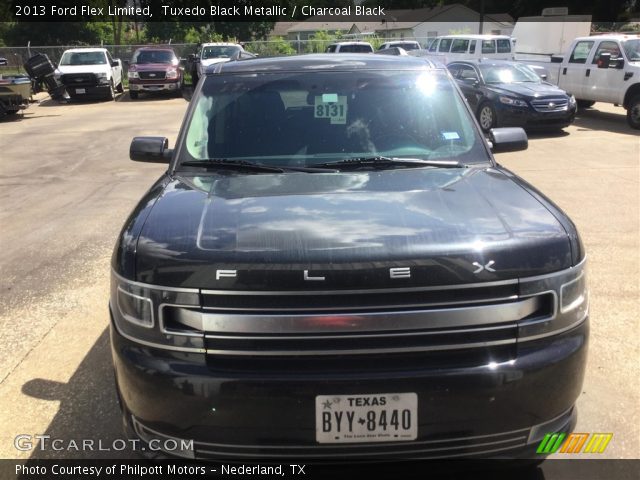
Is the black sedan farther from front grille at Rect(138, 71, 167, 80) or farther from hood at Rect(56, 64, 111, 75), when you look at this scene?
hood at Rect(56, 64, 111, 75)

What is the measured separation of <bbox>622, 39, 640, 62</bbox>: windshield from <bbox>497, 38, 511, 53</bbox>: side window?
8384 mm

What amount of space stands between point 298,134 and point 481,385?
1906 mm

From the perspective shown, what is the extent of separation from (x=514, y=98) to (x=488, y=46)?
979 cm

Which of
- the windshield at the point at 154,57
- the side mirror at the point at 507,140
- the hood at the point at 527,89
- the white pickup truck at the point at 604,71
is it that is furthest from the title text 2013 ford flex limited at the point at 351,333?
the windshield at the point at 154,57

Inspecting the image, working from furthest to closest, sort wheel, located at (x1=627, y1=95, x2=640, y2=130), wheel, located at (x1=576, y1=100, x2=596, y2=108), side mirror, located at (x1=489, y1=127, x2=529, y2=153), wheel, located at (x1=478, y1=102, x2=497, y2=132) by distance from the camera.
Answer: wheel, located at (x1=576, y1=100, x2=596, y2=108), wheel, located at (x1=627, y1=95, x2=640, y2=130), wheel, located at (x1=478, y1=102, x2=497, y2=132), side mirror, located at (x1=489, y1=127, x2=529, y2=153)

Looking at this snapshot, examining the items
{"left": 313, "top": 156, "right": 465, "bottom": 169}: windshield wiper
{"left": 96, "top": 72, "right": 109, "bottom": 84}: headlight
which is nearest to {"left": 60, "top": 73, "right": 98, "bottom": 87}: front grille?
{"left": 96, "top": 72, "right": 109, "bottom": 84}: headlight

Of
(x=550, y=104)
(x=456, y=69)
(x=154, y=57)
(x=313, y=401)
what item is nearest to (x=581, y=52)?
(x=456, y=69)

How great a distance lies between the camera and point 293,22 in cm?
7412

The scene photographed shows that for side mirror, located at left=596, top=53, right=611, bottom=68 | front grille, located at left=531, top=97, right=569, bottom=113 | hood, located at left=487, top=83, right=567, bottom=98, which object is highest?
side mirror, located at left=596, top=53, right=611, bottom=68

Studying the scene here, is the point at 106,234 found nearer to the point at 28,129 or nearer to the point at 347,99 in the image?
the point at 347,99

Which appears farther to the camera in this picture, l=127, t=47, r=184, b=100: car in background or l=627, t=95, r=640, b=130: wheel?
l=127, t=47, r=184, b=100: car in background

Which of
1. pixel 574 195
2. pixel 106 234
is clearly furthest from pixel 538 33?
pixel 106 234

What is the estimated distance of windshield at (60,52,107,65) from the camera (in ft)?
77.6

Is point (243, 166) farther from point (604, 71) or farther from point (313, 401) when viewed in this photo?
point (604, 71)
